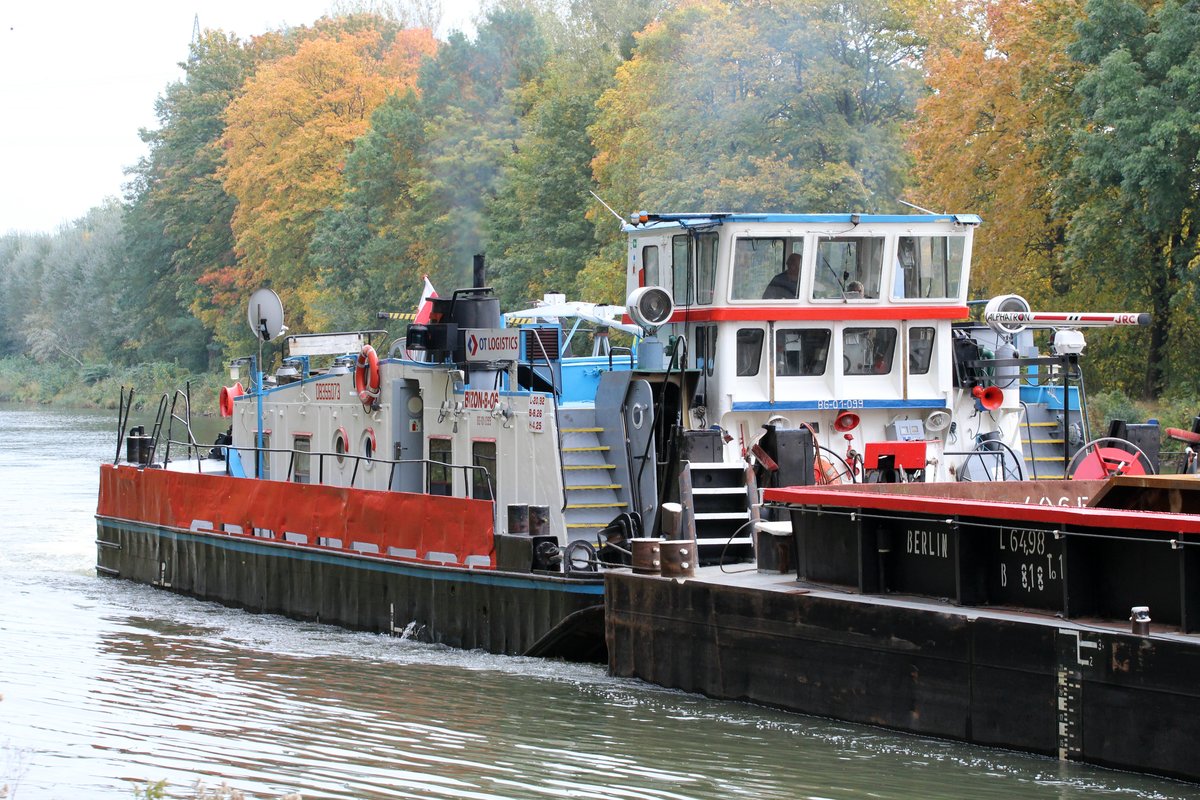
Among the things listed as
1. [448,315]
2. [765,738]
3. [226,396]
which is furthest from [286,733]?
[226,396]

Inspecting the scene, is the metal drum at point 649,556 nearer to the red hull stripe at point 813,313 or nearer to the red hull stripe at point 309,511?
the red hull stripe at point 309,511

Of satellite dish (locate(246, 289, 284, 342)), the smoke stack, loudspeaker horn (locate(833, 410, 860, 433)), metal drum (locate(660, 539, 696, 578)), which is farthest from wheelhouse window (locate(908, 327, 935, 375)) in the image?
satellite dish (locate(246, 289, 284, 342))

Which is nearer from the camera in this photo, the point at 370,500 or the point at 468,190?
the point at 370,500

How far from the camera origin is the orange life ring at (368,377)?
18844mm

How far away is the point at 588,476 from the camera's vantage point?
16.2 meters

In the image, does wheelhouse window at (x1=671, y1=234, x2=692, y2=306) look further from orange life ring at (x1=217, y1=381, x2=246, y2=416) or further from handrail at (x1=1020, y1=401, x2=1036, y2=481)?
orange life ring at (x1=217, y1=381, x2=246, y2=416)

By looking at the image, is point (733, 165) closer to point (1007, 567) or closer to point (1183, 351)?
point (1183, 351)

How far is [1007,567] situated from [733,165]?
30.5 meters

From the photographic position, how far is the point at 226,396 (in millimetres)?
23438

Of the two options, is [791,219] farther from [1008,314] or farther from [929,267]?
[1008,314]

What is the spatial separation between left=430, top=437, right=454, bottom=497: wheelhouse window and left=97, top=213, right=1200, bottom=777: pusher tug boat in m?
0.04

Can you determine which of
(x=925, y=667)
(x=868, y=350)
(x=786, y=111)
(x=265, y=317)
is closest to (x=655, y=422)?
(x=868, y=350)

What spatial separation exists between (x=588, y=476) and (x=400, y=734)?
413 cm

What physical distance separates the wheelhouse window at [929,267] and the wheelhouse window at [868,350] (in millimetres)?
425
